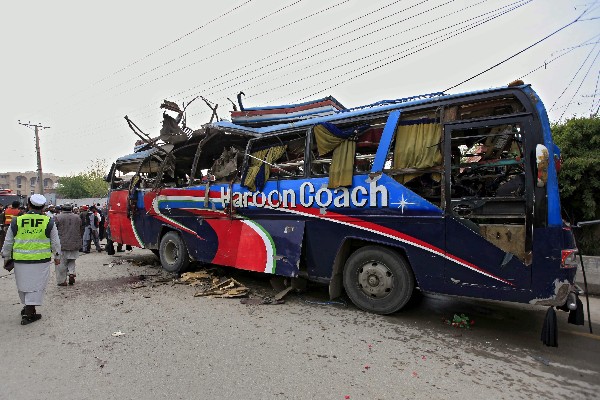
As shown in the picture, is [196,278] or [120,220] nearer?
[196,278]

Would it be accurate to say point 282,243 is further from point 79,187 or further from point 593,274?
point 79,187

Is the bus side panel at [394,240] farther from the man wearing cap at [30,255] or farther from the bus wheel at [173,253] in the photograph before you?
the man wearing cap at [30,255]

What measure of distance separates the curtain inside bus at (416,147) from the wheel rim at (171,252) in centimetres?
524

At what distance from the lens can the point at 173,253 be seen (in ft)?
24.7

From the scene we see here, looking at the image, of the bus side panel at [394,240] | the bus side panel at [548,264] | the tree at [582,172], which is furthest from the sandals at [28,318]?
the tree at [582,172]

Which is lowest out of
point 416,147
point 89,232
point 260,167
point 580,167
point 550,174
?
point 89,232

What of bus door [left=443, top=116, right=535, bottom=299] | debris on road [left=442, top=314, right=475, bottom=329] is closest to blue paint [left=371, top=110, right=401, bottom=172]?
bus door [left=443, top=116, right=535, bottom=299]

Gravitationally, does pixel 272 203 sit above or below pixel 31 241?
above

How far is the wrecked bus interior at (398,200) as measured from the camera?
360 centimetres

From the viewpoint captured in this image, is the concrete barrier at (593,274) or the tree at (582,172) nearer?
the concrete barrier at (593,274)

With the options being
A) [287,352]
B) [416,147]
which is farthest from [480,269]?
[287,352]

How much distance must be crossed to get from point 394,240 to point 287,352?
75.5 inches

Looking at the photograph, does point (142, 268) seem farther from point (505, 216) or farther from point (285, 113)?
point (505, 216)

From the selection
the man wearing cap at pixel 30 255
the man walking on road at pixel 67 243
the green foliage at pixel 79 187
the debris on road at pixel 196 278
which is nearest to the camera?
the man wearing cap at pixel 30 255
